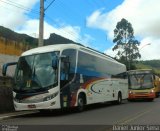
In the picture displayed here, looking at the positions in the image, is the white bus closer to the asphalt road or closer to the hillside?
the asphalt road

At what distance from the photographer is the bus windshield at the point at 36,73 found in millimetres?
20422

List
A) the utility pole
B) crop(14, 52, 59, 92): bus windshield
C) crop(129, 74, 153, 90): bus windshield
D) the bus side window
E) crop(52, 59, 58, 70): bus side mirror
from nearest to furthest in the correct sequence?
crop(52, 59, 58, 70): bus side mirror
crop(14, 52, 59, 92): bus windshield
the bus side window
the utility pole
crop(129, 74, 153, 90): bus windshield

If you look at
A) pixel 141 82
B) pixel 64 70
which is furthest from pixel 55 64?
pixel 141 82

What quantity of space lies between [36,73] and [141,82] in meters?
18.6

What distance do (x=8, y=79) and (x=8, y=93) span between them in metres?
1.37

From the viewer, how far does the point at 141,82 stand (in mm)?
37750

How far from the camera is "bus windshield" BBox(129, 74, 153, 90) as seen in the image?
124 feet

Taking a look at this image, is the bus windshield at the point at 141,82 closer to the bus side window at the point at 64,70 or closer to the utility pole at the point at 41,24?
the utility pole at the point at 41,24

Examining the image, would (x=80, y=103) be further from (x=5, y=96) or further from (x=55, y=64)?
(x=5, y=96)

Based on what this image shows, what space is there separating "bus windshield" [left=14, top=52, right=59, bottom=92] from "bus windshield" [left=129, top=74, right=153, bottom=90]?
18.0 m

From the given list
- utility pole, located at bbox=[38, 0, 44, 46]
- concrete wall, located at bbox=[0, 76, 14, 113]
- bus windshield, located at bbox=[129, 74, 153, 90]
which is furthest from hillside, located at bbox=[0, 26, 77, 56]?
bus windshield, located at bbox=[129, 74, 153, 90]

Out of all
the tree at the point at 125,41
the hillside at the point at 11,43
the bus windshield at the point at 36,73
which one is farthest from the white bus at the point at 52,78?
the tree at the point at 125,41

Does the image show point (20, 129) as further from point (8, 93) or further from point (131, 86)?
point (131, 86)

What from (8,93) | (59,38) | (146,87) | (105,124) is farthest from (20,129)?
(59,38)
